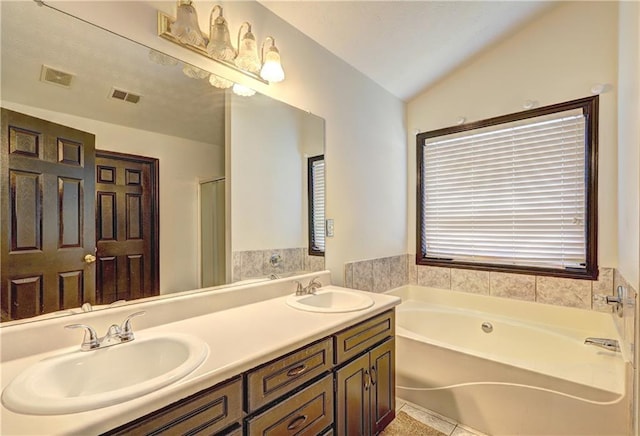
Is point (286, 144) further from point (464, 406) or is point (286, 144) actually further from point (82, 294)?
point (464, 406)

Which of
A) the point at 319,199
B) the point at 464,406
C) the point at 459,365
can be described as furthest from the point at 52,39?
the point at 464,406

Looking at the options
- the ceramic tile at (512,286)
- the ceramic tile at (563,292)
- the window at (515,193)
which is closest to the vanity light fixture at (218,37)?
the window at (515,193)

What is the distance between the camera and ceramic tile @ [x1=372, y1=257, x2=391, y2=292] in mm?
2627

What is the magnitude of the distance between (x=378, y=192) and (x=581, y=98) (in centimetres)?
156

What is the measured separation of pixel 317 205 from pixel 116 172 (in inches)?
47.4

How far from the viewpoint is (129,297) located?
129 centimetres

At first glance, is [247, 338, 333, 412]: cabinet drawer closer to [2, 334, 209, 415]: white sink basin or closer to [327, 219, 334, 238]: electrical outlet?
[2, 334, 209, 415]: white sink basin

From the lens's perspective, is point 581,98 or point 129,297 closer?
point 129,297

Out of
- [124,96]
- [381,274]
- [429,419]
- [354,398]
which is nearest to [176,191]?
[124,96]

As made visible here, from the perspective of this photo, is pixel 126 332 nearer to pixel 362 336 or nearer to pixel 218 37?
pixel 362 336

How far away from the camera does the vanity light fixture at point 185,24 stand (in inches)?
54.1

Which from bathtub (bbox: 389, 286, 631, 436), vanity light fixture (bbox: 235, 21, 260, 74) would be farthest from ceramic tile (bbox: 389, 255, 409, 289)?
vanity light fixture (bbox: 235, 21, 260, 74)

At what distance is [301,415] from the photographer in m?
1.24

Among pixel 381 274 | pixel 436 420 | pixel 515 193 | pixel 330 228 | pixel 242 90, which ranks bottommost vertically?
pixel 436 420
